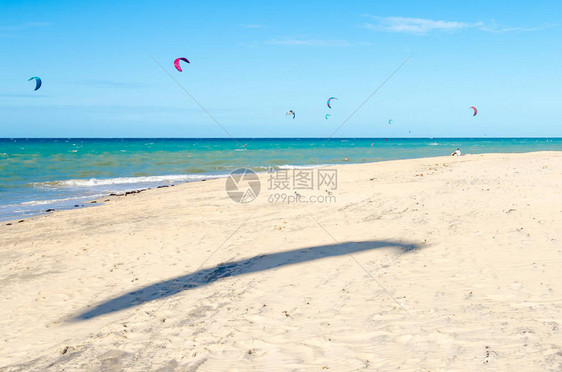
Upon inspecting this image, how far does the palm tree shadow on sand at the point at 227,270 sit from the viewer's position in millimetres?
6352

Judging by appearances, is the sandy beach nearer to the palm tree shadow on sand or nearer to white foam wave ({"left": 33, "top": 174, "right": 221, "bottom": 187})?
the palm tree shadow on sand

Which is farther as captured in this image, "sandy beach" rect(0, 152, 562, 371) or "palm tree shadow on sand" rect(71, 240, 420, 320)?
"palm tree shadow on sand" rect(71, 240, 420, 320)

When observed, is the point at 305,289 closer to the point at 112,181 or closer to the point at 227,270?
the point at 227,270

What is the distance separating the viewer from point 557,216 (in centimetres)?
839

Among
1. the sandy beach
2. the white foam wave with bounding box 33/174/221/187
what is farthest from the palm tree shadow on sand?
the white foam wave with bounding box 33/174/221/187

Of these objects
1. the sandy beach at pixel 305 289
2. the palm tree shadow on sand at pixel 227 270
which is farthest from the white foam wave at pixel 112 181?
the palm tree shadow on sand at pixel 227 270

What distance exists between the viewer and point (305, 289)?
610 centimetres

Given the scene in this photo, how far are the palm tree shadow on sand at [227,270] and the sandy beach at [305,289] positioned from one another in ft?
0.13

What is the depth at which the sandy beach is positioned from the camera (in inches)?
166

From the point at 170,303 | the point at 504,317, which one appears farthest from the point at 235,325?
the point at 504,317

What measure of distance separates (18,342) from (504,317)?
551cm

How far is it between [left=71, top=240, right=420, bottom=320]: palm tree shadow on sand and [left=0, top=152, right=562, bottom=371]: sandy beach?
4cm

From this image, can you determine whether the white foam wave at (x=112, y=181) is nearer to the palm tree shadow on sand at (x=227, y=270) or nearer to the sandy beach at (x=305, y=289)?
the sandy beach at (x=305, y=289)

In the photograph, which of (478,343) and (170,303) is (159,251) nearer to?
(170,303)
